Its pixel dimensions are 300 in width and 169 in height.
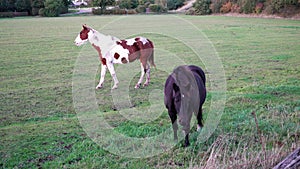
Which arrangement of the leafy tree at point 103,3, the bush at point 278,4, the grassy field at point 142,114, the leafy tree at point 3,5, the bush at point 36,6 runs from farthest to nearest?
the leafy tree at point 103,3
the bush at point 36,6
the leafy tree at point 3,5
the bush at point 278,4
the grassy field at point 142,114

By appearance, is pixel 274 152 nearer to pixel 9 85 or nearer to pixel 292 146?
pixel 292 146

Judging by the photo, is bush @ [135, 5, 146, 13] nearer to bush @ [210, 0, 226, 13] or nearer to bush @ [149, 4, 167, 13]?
bush @ [149, 4, 167, 13]

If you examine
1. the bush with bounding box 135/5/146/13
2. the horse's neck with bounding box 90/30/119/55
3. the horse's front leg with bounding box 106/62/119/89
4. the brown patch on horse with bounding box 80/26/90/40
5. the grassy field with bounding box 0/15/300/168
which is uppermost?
the bush with bounding box 135/5/146/13

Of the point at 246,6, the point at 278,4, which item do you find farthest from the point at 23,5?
the point at 278,4

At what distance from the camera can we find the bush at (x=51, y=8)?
65000mm

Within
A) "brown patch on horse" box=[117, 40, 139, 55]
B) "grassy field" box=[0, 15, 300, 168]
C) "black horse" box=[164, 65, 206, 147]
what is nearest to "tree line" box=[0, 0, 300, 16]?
"grassy field" box=[0, 15, 300, 168]

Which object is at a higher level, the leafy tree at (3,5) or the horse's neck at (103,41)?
the leafy tree at (3,5)

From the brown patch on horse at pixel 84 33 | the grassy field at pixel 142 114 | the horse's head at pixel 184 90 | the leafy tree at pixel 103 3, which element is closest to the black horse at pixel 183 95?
the horse's head at pixel 184 90

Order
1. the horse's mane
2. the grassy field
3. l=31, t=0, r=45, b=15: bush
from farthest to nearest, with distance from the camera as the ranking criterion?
1. l=31, t=0, r=45, b=15: bush
2. the horse's mane
3. the grassy field

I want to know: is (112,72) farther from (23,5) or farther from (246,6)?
(23,5)

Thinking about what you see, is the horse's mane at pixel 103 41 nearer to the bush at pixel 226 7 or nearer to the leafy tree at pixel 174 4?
the bush at pixel 226 7

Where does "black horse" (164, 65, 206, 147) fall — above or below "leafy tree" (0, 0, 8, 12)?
below

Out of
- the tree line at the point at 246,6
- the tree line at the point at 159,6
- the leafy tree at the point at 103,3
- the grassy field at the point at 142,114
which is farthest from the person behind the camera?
the leafy tree at the point at 103,3

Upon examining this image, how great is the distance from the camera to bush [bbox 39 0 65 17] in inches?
2559
